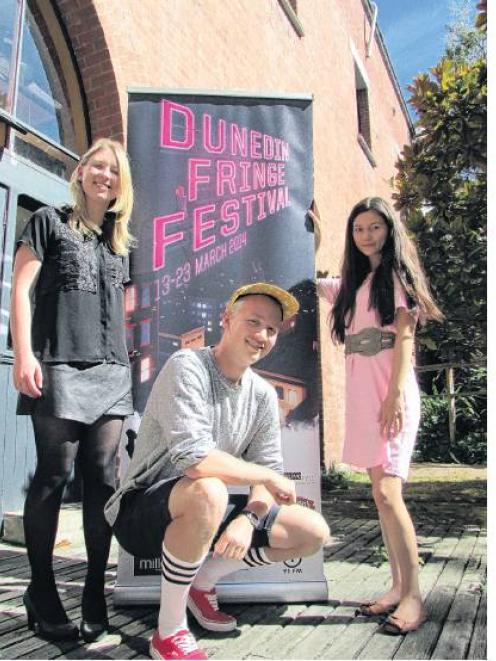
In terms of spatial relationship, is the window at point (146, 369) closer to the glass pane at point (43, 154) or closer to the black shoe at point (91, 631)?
the black shoe at point (91, 631)

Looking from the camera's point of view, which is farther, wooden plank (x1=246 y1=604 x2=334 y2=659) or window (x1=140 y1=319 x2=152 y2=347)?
window (x1=140 y1=319 x2=152 y2=347)

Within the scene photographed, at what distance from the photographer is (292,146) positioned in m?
2.75

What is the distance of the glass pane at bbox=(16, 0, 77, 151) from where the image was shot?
4.09 m

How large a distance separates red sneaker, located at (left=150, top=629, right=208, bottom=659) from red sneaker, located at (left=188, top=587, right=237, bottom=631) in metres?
0.30

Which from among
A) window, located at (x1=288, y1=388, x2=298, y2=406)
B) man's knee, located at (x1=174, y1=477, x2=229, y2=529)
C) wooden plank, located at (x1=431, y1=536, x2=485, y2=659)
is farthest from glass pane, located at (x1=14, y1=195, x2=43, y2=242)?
wooden plank, located at (x1=431, y1=536, x2=485, y2=659)

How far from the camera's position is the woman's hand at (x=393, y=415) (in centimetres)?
233

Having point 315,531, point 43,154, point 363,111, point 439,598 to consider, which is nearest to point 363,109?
point 363,111

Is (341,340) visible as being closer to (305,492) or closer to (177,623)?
(305,492)

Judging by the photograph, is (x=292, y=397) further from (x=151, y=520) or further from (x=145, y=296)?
(x=151, y=520)

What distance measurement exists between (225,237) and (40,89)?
249 cm

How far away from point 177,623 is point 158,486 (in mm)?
446

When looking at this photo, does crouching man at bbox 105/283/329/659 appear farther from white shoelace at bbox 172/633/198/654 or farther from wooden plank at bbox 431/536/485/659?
wooden plank at bbox 431/536/485/659

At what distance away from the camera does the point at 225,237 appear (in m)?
2.69

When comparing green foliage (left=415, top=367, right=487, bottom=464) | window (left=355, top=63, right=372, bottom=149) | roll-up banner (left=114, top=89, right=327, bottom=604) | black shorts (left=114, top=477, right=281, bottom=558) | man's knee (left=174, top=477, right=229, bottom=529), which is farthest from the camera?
window (left=355, top=63, right=372, bottom=149)
